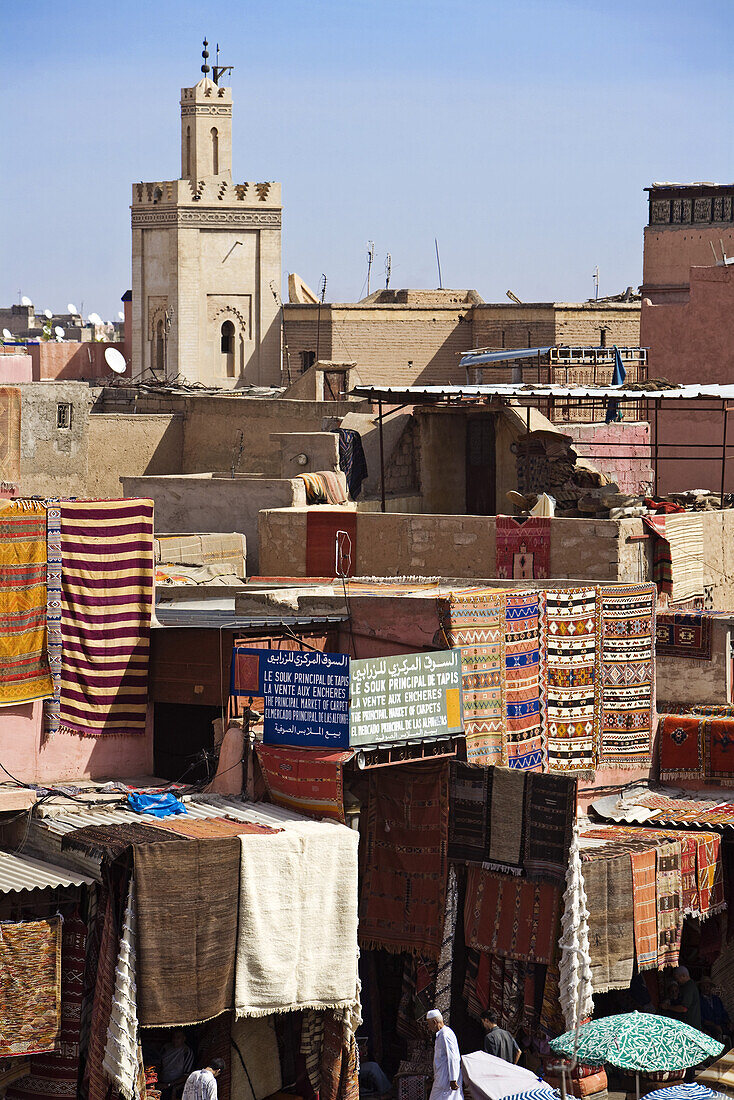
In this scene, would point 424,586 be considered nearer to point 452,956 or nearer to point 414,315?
point 452,956

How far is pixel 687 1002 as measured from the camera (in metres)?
11.8

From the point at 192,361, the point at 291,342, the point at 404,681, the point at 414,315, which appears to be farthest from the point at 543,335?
the point at 404,681

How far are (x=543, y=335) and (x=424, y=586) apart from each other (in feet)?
76.2

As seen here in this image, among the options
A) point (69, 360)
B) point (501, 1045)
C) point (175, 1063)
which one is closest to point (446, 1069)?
point (501, 1045)

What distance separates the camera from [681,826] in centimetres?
1229

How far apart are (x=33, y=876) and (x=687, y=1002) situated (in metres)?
4.78

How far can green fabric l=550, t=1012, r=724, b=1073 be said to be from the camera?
980 centimetres

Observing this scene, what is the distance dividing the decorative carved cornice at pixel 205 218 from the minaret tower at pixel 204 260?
0.03 meters

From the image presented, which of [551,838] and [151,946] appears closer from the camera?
[151,946]

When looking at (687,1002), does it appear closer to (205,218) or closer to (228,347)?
(228,347)

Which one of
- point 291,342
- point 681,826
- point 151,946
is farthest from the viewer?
point 291,342

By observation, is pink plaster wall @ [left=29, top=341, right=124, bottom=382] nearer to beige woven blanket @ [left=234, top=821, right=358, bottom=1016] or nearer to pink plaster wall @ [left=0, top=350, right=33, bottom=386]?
pink plaster wall @ [left=0, top=350, right=33, bottom=386]

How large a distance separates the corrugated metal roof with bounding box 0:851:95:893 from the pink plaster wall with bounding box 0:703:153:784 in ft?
4.06

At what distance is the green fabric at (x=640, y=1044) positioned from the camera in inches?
386
